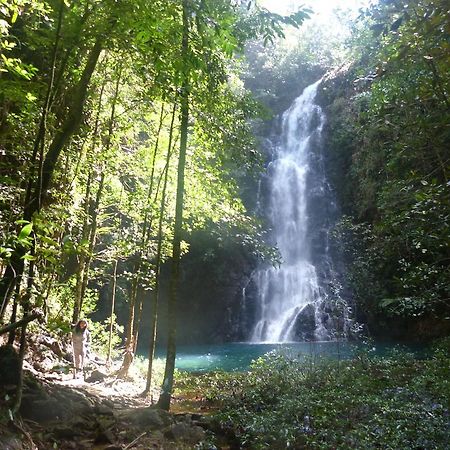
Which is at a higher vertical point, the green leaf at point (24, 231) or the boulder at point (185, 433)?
the green leaf at point (24, 231)

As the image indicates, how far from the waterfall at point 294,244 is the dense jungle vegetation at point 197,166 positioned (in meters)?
6.16

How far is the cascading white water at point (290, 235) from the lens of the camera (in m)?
21.1

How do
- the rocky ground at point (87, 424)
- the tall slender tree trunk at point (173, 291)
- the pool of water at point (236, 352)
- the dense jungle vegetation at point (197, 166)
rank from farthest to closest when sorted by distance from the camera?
the pool of water at point (236, 352)
the tall slender tree trunk at point (173, 291)
the rocky ground at point (87, 424)
the dense jungle vegetation at point (197, 166)

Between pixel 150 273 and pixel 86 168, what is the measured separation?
316cm

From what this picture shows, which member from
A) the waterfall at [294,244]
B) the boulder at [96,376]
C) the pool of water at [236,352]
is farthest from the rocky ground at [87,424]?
the waterfall at [294,244]

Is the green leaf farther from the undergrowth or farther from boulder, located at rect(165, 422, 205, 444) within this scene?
boulder, located at rect(165, 422, 205, 444)

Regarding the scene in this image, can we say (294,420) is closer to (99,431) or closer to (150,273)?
(99,431)

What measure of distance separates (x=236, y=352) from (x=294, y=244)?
7.71m

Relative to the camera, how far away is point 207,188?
25.2 feet

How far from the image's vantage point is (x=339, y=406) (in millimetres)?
5805

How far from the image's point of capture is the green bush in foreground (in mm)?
4473

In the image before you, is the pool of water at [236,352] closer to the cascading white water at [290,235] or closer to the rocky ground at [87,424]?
the cascading white water at [290,235]

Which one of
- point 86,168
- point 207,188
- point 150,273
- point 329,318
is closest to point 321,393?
point 207,188

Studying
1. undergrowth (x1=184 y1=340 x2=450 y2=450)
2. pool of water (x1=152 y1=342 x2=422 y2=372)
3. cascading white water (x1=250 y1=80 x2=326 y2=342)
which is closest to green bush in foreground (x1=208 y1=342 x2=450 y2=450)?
undergrowth (x1=184 y1=340 x2=450 y2=450)
